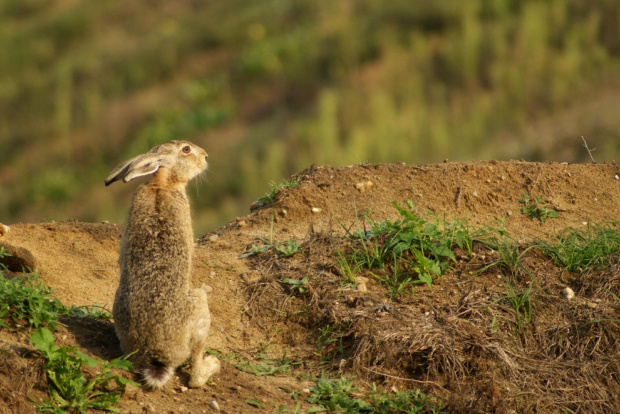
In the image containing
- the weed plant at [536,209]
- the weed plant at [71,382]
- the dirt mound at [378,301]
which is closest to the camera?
the weed plant at [71,382]

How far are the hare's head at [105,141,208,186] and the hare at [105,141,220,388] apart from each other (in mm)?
350

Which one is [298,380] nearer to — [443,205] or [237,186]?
[443,205]

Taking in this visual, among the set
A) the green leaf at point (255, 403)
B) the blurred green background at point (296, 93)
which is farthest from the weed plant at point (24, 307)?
the blurred green background at point (296, 93)

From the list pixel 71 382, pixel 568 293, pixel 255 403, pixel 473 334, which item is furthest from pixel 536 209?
pixel 71 382

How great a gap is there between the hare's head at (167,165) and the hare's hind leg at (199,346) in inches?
44.3

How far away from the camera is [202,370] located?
4.91 meters

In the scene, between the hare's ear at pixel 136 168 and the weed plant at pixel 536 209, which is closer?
the hare's ear at pixel 136 168

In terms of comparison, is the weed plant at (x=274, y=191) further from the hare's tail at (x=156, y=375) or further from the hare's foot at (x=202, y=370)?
the hare's tail at (x=156, y=375)

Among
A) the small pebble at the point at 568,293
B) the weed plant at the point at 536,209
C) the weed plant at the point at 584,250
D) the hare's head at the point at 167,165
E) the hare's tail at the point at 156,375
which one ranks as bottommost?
the small pebble at the point at 568,293

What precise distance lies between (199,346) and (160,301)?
386mm

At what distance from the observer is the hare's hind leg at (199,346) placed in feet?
16.0

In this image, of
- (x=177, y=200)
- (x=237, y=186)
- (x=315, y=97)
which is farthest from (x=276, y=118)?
(x=177, y=200)

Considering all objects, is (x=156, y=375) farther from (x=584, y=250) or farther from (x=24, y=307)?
(x=584, y=250)

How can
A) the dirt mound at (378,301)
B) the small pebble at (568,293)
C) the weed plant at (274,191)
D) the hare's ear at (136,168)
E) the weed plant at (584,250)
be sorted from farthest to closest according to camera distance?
the weed plant at (274,191), the weed plant at (584,250), the small pebble at (568,293), the hare's ear at (136,168), the dirt mound at (378,301)
